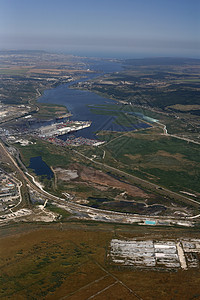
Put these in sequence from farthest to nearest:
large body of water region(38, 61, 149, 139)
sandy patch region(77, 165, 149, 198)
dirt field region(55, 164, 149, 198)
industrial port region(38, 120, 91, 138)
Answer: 1. large body of water region(38, 61, 149, 139)
2. industrial port region(38, 120, 91, 138)
3. dirt field region(55, 164, 149, 198)
4. sandy patch region(77, 165, 149, 198)

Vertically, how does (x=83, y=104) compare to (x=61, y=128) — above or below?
above

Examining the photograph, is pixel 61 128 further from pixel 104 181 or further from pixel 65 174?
pixel 104 181

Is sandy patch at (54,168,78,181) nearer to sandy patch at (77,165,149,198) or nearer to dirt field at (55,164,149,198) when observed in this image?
dirt field at (55,164,149,198)

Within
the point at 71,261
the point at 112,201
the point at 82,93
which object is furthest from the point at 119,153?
the point at 82,93

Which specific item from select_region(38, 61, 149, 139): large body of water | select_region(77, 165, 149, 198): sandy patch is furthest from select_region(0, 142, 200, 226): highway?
select_region(38, 61, 149, 139): large body of water

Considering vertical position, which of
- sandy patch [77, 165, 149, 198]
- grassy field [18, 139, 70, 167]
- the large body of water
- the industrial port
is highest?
the large body of water

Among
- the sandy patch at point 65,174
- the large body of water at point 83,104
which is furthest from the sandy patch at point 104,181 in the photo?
the large body of water at point 83,104

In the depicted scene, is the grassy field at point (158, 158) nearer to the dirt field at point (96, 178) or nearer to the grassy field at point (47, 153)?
the dirt field at point (96, 178)

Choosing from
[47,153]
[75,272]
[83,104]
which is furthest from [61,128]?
[75,272]
